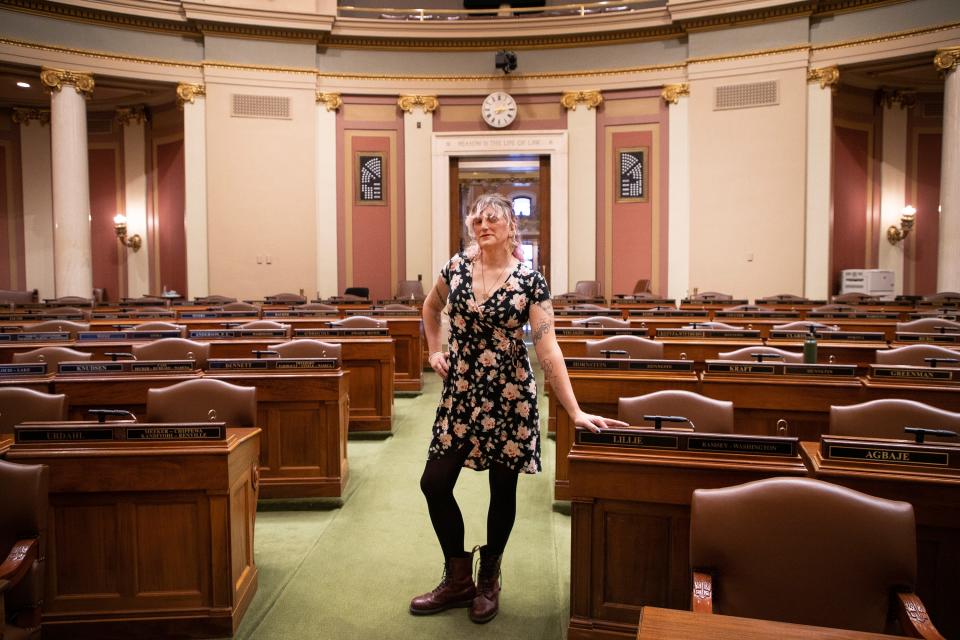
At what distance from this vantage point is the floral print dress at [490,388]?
7.50ft

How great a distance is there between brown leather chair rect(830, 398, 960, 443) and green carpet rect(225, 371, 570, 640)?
1368 mm

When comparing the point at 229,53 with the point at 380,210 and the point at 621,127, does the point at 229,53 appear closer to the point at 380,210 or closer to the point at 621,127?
the point at 380,210

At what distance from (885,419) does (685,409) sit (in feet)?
2.53

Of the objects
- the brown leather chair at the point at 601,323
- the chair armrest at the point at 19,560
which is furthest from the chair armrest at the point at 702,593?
the brown leather chair at the point at 601,323

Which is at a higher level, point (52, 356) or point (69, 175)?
point (69, 175)

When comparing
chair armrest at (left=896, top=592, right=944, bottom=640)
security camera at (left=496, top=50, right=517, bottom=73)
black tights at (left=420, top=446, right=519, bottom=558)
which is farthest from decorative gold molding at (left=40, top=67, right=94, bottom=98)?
chair armrest at (left=896, top=592, right=944, bottom=640)

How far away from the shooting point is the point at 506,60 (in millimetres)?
11500

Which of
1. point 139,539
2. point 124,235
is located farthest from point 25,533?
point 124,235

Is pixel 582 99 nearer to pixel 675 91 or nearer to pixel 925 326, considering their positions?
pixel 675 91

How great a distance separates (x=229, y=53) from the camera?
36.9 feet

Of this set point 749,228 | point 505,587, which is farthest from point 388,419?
point 749,228

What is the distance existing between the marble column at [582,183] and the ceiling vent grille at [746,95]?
6.99ft

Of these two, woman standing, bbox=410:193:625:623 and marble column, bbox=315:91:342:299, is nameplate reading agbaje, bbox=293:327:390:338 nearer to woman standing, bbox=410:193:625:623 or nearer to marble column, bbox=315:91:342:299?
woman standing, bbox=410:193:625:623

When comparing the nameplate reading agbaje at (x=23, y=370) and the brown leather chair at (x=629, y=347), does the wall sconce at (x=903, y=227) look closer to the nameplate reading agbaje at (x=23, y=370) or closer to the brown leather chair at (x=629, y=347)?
the brown leather chair at (x=629, y=347)
